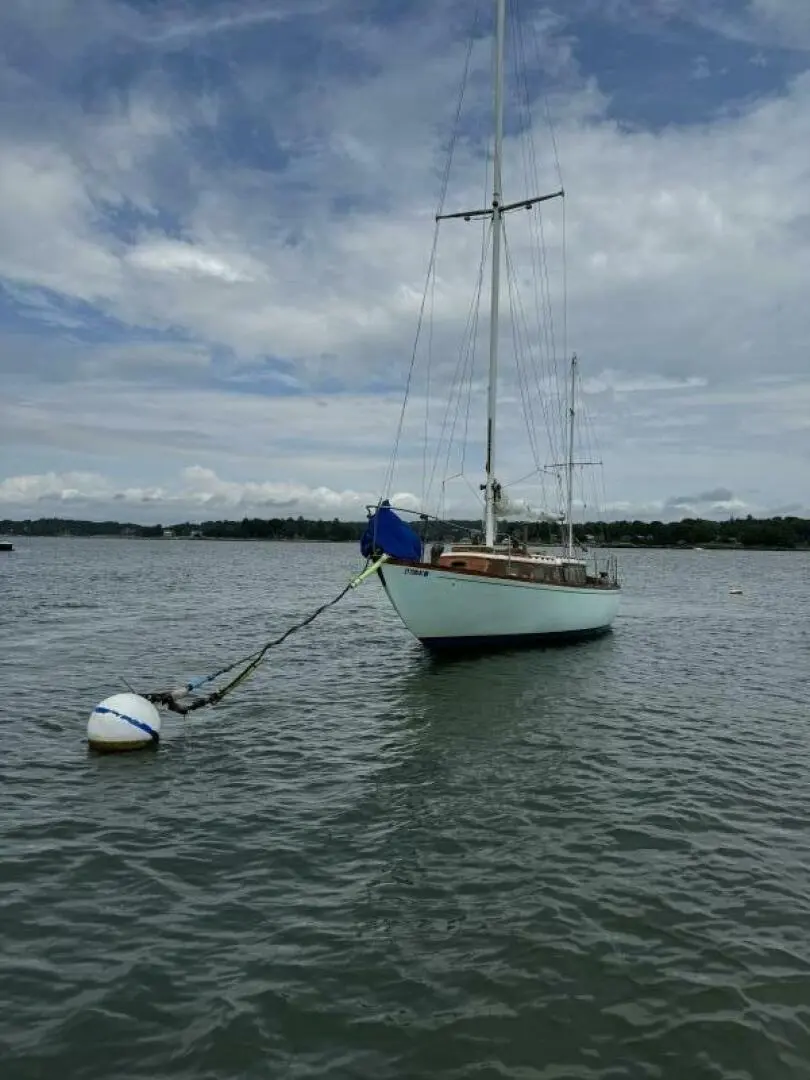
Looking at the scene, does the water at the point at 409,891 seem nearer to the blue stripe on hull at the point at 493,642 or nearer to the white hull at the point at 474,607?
the white hull at the point at 474,607

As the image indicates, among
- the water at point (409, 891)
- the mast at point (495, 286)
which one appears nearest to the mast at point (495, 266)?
the mast at point (495, 286)

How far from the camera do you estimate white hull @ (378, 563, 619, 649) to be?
2259 centimetres

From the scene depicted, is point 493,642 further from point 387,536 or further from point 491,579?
point 387,536

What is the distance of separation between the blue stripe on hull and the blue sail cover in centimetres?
314

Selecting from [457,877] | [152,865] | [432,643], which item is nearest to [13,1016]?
[152,865]

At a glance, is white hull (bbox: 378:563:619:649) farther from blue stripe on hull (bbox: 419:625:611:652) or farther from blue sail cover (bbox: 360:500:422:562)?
blue sail cover (bbox: 360:500:422:562)

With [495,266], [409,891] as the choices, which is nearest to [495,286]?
[495,266]

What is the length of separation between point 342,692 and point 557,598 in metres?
9.64

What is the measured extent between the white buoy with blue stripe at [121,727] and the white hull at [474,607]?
9.62m

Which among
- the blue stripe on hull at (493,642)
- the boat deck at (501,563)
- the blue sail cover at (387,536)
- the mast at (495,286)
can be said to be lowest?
the blue stripe on hull at (493,642)

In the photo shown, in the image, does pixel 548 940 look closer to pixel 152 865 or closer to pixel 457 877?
pixel 457 877

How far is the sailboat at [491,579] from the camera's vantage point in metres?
22.4

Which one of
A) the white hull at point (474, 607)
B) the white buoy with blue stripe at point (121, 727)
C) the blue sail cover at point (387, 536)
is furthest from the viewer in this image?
the white hull at point (474, 607)

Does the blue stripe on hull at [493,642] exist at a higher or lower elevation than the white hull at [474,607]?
lower
